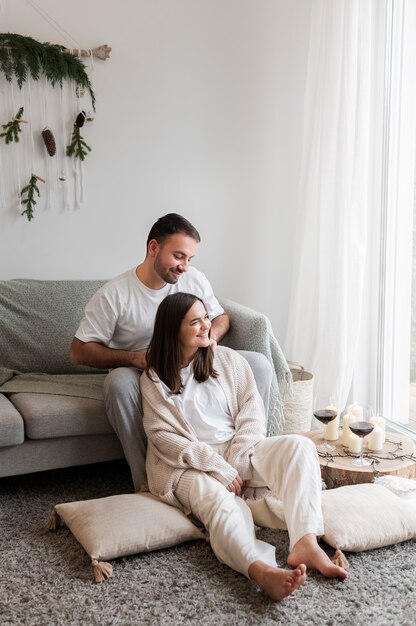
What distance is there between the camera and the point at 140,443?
2.65 m

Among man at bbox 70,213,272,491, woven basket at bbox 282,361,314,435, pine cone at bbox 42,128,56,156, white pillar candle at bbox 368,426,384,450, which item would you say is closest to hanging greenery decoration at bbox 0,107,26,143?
pine cone at bbox 42,128,56,156

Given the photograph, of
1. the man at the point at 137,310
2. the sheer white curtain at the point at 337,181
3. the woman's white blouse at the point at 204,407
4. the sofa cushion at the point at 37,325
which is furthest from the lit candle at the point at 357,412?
the sofa cushion at the point at 37,325

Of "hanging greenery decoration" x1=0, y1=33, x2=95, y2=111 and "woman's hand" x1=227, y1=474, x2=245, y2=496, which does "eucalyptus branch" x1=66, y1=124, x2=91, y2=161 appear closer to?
"hanging greenery decoration" x1=0, y1=33, x2=95, y2=111

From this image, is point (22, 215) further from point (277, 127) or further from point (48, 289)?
point (277, 127)

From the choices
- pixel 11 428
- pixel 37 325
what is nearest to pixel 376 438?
pixel 11 428

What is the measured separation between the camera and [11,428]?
259cm

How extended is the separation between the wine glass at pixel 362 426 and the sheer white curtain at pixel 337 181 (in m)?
0.84

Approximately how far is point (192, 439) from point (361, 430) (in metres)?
0.61

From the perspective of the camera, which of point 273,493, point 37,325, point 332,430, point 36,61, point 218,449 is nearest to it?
point 273,493

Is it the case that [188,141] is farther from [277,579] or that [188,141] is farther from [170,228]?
[277,579]

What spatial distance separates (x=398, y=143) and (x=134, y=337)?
5.39ft

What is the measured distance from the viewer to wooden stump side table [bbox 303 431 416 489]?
2.56 m

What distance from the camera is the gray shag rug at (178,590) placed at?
1922 mm

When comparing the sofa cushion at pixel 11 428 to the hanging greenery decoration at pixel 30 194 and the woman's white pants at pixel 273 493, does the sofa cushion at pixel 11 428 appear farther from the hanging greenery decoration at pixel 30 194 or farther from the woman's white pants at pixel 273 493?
the hanging greenery decoration at pixel 30 194
